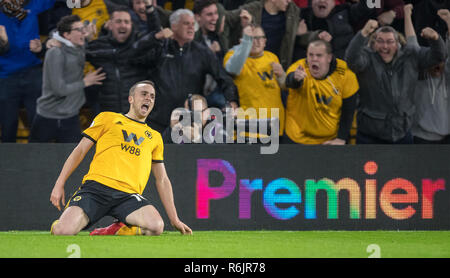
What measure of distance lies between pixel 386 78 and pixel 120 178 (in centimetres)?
436

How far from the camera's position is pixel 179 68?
10.2 metres

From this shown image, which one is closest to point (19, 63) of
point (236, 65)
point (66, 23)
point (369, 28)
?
point (66, 23)

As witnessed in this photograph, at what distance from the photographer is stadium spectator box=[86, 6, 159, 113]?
33.6 feet

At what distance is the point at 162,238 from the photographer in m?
7.55

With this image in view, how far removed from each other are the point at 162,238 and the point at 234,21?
4.13 metres

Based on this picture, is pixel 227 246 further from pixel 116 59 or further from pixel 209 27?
pixel 209 27

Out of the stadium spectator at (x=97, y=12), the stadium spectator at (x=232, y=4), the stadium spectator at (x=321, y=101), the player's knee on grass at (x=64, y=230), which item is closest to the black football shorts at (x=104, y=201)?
the player's knee on grass at (x=64, y=230)

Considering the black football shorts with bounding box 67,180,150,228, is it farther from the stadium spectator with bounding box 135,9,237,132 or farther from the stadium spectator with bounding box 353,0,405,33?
the stadium spectator with bounding box 353,0,405,33

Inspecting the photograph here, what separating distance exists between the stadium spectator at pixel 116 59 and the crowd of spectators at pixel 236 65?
1 centimetres

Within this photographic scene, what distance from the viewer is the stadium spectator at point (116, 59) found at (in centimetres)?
1023

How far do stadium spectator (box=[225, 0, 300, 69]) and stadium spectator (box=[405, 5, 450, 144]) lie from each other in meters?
1.60

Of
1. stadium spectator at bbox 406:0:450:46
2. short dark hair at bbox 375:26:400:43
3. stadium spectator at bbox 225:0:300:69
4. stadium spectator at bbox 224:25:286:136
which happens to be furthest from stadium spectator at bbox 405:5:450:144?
stadium spectator at bbox 224:25:286:136

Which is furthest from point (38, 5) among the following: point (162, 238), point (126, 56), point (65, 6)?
point (162, 238)

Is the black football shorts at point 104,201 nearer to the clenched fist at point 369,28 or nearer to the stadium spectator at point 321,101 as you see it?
the stadium spectator at point 321,101
